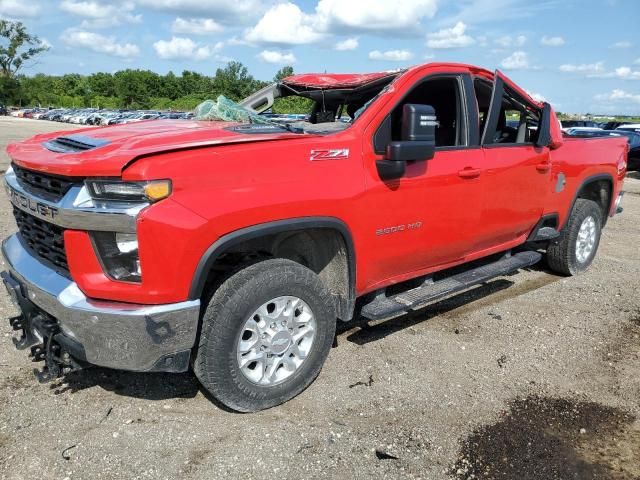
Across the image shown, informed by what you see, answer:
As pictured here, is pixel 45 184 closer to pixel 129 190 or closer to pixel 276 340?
pixel 129 190

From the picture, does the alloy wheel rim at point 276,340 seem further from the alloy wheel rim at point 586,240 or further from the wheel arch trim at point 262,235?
the alloy wheel rim at point 586,240

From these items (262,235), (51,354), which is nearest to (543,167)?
(262,235)

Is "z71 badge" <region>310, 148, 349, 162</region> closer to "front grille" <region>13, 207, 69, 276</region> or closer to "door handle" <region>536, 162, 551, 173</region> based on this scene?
"front grille" <region>13, 207, 69, 276</region>

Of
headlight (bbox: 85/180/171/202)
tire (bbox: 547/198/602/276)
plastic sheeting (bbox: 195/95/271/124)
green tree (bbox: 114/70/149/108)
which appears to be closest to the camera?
headlight (bbox: 85/180/171/202)

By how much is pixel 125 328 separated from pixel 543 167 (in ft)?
12.5

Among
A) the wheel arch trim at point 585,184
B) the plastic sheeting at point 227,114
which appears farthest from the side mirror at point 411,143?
the wheel arch trim at point 585,184

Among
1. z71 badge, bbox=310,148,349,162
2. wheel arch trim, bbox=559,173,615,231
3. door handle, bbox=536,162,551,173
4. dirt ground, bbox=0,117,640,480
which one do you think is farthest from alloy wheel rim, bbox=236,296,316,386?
wheel arch trim, bbox=559,173,615,231

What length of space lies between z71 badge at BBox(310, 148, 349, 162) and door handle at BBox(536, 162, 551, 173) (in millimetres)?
2313

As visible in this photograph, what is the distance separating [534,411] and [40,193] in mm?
3102

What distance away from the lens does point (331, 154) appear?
3311 mm

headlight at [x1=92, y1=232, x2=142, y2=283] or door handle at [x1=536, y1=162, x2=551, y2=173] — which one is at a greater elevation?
door handle at [x1=536, y1=162, x2=551, y2=173]

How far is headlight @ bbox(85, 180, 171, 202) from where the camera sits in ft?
8.70

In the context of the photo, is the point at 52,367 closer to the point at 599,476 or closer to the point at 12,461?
the point at 12,461

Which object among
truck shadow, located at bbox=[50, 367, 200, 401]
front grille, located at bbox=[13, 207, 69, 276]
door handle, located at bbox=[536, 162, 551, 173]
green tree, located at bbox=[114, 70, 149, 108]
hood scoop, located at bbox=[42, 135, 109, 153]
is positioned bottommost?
truck shadow, located at bbox=[50, 367, 200, 401]
